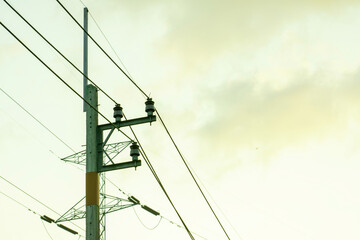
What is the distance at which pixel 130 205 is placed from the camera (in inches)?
670

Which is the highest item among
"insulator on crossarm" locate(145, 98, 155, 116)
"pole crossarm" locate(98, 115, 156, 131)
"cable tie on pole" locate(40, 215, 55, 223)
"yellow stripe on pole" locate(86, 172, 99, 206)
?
"insulator on crossarm" locate(145, 98, 155, 116)

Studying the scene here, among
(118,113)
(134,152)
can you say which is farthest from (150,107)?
(134,152)

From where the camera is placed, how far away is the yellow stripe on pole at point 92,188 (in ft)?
52.3

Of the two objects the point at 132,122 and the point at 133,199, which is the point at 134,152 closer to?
the point at 132,122

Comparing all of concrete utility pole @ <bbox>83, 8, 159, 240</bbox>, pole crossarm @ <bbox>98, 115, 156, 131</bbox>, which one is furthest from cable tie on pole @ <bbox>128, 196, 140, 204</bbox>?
pole crossarm @ <bbox>98, 115, 156, 131</bbox>

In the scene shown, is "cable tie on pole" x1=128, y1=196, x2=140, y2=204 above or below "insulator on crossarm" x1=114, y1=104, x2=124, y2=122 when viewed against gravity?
below

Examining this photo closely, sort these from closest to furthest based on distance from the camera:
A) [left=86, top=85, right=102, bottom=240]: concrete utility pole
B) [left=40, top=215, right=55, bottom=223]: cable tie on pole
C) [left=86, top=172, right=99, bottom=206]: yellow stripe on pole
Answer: [left=86, top=85, right=102, bottom=240]: concrete utility pole
[left=86, top=172, right=99, bottom=206]: yellow stripe on pole
[left=40, top=215, right=55, bottom=223]: cable tie on pole

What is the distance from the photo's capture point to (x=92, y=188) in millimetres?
16000

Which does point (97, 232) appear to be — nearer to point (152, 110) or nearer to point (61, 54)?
point (152, 110)

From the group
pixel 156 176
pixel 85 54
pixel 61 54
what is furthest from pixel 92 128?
pixel 61 54

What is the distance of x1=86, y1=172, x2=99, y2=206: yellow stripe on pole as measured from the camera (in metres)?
15.9

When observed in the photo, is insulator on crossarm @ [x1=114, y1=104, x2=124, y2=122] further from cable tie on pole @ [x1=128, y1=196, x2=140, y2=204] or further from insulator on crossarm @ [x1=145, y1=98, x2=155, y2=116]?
cable tie on pole @ [x1=128, y1=196, x2=140, y2=204]

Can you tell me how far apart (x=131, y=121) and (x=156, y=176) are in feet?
5.07

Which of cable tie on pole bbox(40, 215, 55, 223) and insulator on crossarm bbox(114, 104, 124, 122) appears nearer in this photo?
insulator on crossarm bbox(114, 104, 124, 122)
